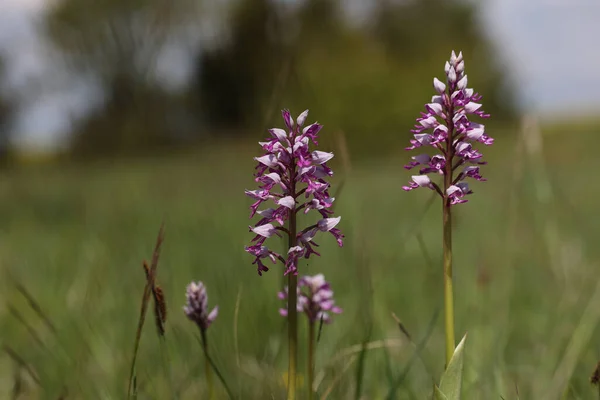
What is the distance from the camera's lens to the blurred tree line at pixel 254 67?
84.8 ft

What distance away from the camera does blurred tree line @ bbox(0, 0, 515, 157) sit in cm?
2584

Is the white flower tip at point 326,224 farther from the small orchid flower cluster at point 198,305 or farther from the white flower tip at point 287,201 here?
the small orchid flower cluster at point 198,305

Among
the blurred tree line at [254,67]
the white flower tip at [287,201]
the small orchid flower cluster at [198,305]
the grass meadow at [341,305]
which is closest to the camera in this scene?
the white flower tip at [287,201]

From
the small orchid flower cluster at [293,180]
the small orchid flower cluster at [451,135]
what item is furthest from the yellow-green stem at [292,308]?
the small orchid flower cluster at [451,135]

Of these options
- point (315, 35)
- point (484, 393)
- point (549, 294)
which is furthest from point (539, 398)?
point (315, 35)

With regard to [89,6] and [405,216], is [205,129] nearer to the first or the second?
[89,6]

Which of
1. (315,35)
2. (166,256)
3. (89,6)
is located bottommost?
(166,256)

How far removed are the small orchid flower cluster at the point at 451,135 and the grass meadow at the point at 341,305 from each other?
442mm

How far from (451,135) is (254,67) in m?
28.1

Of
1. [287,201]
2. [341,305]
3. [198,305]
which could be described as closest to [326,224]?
[287,201]

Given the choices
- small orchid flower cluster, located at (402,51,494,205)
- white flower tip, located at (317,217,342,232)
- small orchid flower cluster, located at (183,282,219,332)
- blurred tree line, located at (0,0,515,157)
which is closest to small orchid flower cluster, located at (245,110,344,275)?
white flower tip, located at (317,217,342,232)

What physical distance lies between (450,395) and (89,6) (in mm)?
34994

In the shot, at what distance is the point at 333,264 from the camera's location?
3.57 m

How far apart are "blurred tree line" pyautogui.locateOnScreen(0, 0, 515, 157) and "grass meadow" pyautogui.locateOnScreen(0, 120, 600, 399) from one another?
751 inches
